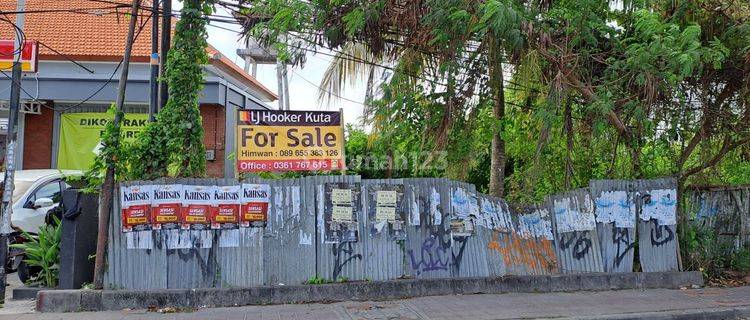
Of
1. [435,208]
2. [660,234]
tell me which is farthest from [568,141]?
[435,208]

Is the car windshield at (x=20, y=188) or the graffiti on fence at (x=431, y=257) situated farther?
the car windshield at (x=20, y=188)

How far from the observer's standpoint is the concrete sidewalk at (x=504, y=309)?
7520 millimetres

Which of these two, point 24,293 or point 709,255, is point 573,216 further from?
point 24,293

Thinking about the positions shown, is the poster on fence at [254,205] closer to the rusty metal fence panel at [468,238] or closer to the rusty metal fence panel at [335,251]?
the rusty metal fence panel at [335,251]

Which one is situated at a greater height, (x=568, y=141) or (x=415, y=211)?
(x=568, y=141)

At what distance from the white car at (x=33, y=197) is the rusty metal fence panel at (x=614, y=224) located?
29.6 feet

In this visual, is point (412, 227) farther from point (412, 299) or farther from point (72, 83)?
point (72, 83)

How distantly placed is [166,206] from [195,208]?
40 cm

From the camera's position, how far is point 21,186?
11242 mm

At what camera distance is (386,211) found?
8.91m

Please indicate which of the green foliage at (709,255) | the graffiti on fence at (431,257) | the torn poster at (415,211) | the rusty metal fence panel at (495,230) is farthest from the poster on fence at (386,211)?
the green foliage at (709,255)

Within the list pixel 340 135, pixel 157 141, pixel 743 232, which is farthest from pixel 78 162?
Answer: pixel 743 232

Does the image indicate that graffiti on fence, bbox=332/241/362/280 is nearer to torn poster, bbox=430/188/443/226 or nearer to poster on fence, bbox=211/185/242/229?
torn poster, bbox=430/188/443/226

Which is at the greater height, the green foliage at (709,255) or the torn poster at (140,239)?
the torn poster at (140,239)
